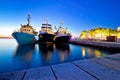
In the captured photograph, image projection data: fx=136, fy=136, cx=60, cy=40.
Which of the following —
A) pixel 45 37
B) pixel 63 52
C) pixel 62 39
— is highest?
pixel 45 37

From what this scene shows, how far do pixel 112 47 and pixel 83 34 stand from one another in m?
90.8

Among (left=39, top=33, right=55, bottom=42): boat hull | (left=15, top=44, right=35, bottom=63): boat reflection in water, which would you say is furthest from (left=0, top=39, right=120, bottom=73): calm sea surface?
(left=39, top=33, right=55, bottom=42): boat hull

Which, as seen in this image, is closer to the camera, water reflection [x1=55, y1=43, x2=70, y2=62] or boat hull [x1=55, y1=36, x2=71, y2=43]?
water reflection [x1=55, y1=43, x2=70, y2=62]

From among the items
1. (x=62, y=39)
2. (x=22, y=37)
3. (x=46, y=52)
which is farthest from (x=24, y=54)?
(x=62, y=39)

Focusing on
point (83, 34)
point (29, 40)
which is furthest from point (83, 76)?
point (83, 34)

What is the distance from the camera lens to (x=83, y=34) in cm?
10956

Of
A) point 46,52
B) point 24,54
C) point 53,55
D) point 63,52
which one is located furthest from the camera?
point 63,52

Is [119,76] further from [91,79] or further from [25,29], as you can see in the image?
[25,29]

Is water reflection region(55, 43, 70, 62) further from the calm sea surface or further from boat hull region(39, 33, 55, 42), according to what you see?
boat hull region(39, 33, 55, 42)

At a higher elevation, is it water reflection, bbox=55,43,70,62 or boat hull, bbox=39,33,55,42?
boat hull, bbox=39,33,55,42

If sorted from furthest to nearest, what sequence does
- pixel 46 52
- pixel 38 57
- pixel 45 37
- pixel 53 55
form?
pixel 45 37
pixel 46 52
pixel 53 55
pixel 38 57

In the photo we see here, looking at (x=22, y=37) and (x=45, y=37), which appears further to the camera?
(x=45, y=37)

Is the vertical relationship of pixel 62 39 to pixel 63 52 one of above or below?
above

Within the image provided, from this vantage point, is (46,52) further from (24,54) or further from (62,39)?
(62,39)
